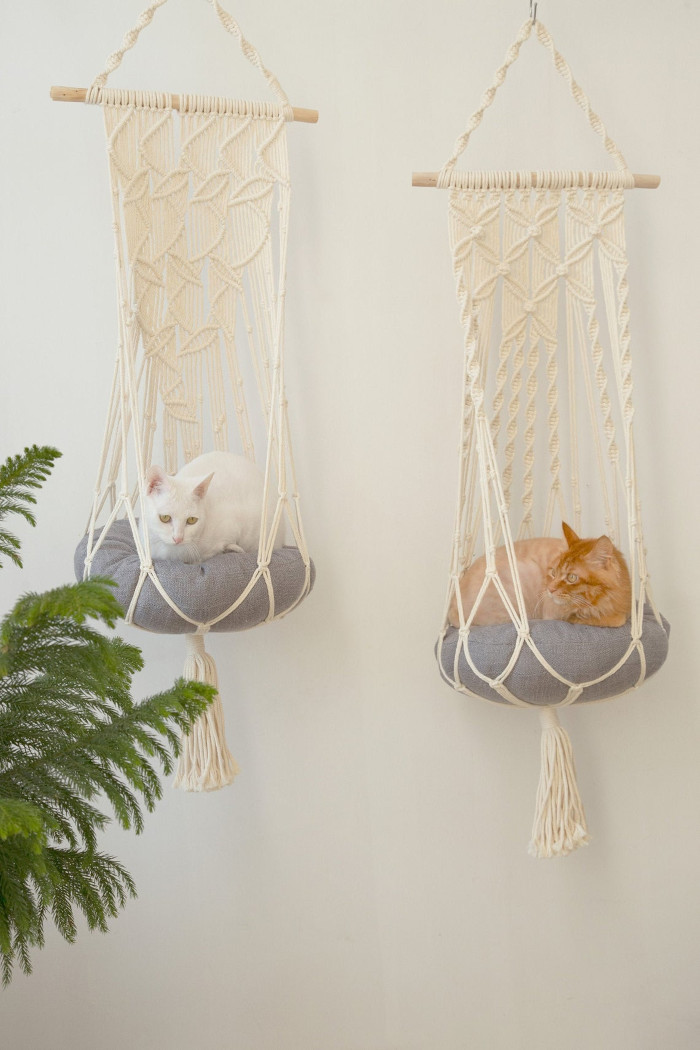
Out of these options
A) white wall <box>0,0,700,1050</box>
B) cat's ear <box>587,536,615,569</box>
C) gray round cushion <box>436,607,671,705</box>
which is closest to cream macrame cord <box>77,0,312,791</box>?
white wall <box>0,0,700,1050</box>

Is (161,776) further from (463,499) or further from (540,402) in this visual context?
(540,402)

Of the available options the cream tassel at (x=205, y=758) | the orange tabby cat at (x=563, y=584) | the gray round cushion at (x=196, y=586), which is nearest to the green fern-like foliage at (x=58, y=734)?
the gray round cushion at (x=196, y=586)

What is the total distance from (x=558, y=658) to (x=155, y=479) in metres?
0.65

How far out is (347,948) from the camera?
1.83m

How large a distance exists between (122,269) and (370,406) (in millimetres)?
551

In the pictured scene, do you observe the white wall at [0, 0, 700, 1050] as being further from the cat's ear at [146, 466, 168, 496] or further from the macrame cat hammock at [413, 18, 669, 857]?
the cat's ear at [146, 466, 168, 496]

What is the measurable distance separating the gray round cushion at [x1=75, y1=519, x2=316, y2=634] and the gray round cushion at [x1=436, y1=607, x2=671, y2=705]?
12.0 inches

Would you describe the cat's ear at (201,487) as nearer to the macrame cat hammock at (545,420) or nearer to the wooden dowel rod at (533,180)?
the macrame cat hammock at (545,420)

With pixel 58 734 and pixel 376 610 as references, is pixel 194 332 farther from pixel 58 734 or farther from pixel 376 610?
pixel 58 734

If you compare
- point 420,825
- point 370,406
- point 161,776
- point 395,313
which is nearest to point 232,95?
point 395,313

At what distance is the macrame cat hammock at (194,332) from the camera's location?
1.40 m

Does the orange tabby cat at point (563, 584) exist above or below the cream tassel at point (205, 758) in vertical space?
above

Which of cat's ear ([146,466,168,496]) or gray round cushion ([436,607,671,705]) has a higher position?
cat's ear ([146,466,168,496])

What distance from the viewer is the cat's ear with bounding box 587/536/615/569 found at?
1.49 meters
